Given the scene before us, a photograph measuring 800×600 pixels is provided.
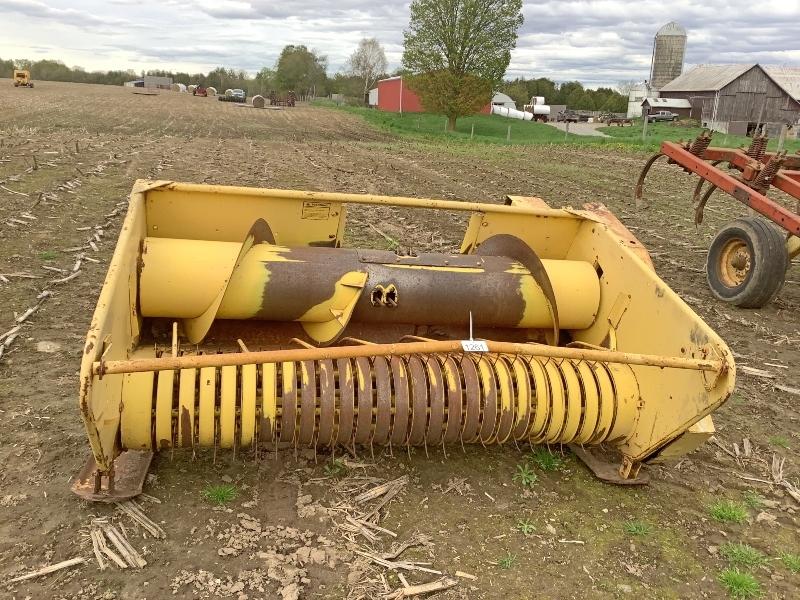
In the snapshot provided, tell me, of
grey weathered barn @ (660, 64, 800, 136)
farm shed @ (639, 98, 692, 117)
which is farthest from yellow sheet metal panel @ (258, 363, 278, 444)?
farm shed @ (639, 98, 692, 117)

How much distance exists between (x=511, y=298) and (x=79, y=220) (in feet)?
20.9

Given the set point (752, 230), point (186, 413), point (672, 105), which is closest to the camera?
point (186, 413)

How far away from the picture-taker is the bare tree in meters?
85.2

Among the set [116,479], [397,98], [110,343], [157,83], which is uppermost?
[157,83]

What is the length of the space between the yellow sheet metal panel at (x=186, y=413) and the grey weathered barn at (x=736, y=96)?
139 ft

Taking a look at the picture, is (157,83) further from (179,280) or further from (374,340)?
(374,340)

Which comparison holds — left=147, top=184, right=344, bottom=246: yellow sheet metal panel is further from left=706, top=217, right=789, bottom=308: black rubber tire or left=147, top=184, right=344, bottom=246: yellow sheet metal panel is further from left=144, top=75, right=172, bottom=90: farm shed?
left=144, top=75, right=172, bottom=90: farm shed

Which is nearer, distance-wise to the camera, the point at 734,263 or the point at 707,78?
the point at 734,263

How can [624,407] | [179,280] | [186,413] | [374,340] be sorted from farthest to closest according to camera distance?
[374,340] → [179,280] → [624,407] → [186,413]

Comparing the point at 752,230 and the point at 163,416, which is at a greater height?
the point at 752,230

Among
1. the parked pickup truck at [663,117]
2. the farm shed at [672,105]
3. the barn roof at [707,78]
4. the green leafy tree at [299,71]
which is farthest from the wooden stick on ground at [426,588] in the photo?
the green leafy tree at [299,71]

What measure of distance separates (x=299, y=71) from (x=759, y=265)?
87.9 m

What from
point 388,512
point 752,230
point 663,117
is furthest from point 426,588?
point 663,117

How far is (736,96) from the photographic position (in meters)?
43.2
